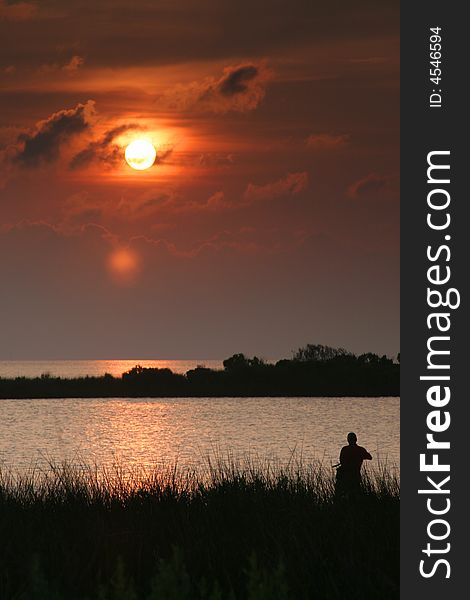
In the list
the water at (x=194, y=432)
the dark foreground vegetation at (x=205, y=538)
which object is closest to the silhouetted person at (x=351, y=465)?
the dark foreground vegetation at (x=205, y=538)

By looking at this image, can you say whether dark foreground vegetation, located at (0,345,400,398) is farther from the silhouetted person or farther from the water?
the silhouetted person

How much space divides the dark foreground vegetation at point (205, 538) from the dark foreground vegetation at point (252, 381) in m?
92.0

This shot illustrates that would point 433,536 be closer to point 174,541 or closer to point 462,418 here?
point 462,418

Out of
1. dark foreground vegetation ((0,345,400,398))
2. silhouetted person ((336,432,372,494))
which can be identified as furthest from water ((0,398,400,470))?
silhouetted person ((336,432,372,494))

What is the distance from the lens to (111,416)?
3403 inches

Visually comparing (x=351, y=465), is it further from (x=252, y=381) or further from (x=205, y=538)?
(x=252, y=381)

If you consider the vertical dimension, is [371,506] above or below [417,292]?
below

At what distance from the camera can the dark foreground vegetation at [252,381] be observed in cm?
10775

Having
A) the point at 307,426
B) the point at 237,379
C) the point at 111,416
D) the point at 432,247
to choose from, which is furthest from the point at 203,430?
the point at 432,247

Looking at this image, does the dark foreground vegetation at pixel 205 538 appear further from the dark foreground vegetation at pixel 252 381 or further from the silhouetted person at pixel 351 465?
the dark foreground vegetation at pixel 252 381

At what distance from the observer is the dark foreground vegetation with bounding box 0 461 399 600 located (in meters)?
11.2

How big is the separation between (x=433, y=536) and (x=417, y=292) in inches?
82.6

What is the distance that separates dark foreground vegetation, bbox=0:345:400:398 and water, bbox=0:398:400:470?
3.88 metres

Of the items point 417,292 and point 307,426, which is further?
point 307,426
